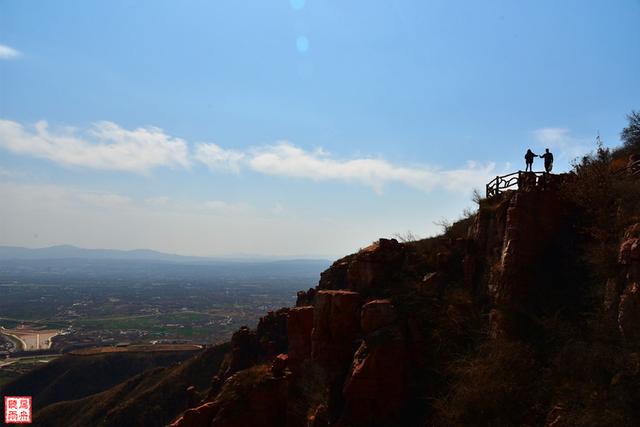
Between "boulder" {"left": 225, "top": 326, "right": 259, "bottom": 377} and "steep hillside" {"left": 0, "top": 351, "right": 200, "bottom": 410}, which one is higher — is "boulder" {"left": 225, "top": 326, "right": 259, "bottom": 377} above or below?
above

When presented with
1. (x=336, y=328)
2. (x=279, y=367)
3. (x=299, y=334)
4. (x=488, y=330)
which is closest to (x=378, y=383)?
(x=336, y=328)

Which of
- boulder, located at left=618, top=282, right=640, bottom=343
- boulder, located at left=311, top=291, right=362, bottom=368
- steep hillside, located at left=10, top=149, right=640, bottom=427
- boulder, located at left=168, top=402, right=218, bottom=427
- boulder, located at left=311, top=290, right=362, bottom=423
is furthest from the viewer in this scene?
boulder, located at left=168, top=402, right=218, bottom=427

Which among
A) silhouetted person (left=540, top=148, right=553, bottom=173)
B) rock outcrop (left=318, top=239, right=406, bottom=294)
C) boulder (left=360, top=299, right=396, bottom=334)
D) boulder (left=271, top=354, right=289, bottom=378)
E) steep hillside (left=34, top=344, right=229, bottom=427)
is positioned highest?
silhouetted person (left=540, top=148, right=553, bottom=173)

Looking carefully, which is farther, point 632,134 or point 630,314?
point 632,134

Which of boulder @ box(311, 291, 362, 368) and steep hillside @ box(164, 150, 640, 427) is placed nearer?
steep hillside @ box(164, 150, 640, 427)

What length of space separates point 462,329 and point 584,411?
699cm

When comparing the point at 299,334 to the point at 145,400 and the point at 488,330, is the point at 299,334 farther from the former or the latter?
the point at 145,400

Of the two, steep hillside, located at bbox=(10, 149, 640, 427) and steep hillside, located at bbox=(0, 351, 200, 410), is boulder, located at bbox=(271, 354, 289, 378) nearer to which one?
steep hillside, located at bbox=(10, 149, 640, 427)

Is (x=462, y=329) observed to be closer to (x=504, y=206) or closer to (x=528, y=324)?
(x=528, y=324)

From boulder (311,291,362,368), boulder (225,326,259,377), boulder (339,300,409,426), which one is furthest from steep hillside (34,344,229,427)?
boulder (339,300,409,426)

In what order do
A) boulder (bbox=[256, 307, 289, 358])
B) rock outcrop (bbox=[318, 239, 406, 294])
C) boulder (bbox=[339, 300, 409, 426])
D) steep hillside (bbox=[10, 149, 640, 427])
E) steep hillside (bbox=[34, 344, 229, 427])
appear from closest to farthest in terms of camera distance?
1. steep hillside (bbox=[10, 149, 640, 427])
2. boulder (bbox=[339, 300, 409, 426])
3. rock outcrop (bbox=[318, 239, 406, 294])
4. boulder (bbox=[256, 307, 289, 358])
5. steep hillside (bbox=[34, 344, 229, 427])

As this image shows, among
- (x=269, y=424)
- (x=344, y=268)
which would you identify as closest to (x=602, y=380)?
(x=269, y=424)

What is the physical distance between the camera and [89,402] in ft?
203

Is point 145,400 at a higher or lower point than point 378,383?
lower
